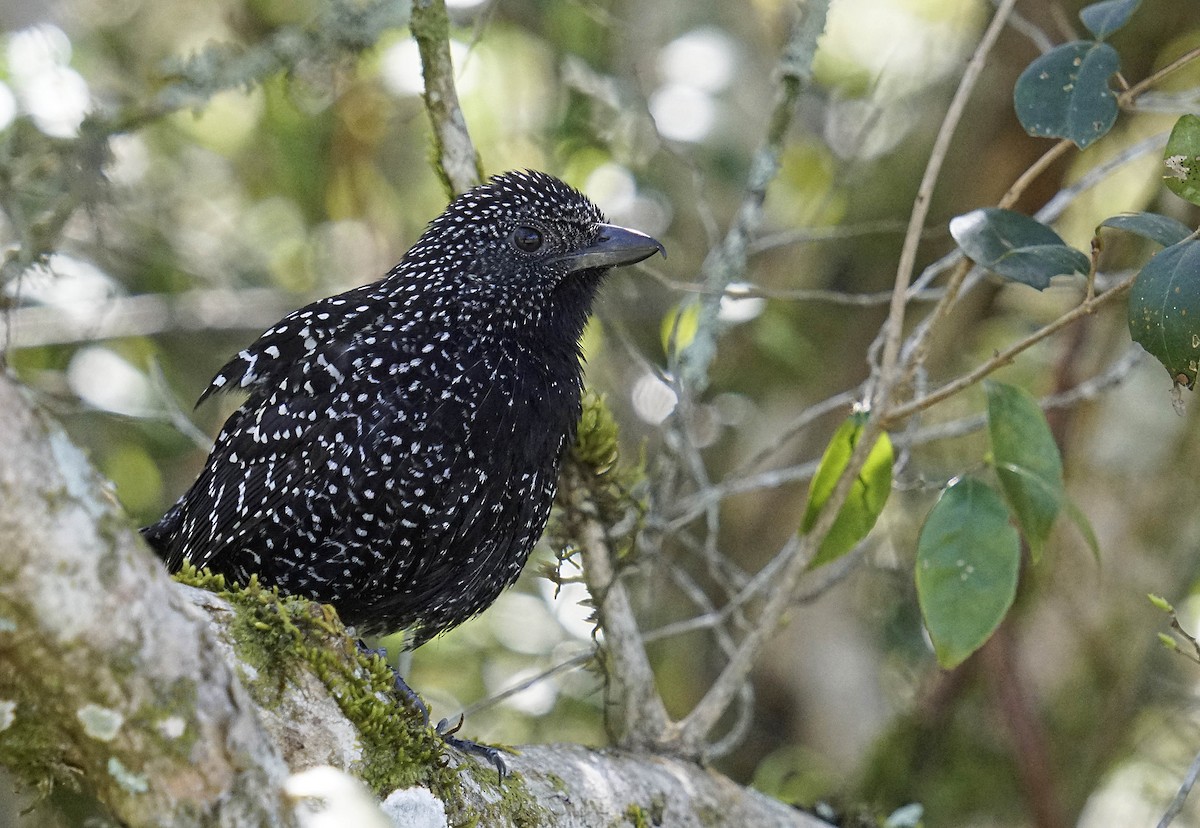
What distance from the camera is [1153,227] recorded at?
251 centimetres

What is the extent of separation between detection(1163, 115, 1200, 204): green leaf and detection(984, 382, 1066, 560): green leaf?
621mm

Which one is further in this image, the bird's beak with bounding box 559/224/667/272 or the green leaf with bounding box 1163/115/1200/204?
the bird's beak with bounding box 559/224/667/272

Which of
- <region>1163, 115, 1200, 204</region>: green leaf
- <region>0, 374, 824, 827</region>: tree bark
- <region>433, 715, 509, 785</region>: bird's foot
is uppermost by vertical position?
<region>1163, 115, 1200, 204</region>: green leaf

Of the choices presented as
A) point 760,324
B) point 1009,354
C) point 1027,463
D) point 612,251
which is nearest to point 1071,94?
point 1009,354

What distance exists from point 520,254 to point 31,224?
153cm

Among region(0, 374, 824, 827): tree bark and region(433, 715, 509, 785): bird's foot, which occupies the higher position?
region(0, 374, 824, 827): tree bark

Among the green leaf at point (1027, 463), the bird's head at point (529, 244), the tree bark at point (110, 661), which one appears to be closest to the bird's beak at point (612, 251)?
the bird's head at point (529, 244)

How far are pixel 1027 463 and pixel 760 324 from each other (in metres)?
2.67

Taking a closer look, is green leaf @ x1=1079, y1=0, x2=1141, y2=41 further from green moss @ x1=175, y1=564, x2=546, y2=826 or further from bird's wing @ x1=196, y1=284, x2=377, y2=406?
green moss @ x1=175, y1=564, x2=546, y2=826

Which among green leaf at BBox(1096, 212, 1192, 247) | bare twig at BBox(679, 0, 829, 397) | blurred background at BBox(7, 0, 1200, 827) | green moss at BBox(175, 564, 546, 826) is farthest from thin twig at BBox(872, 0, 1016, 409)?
blurred background at BBox(7, 0, 1200, 827)

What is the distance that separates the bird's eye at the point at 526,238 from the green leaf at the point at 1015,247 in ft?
4.02

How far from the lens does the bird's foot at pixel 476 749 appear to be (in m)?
2.57

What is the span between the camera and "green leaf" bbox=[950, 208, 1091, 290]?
8.76 ft

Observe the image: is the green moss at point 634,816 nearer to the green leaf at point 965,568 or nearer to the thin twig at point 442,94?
the green leaf at point 965,568
